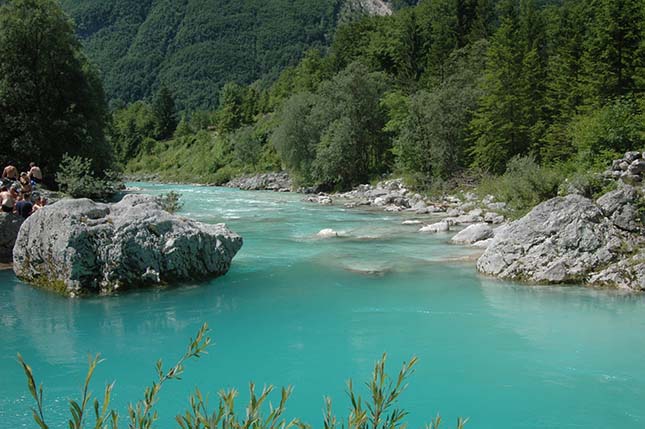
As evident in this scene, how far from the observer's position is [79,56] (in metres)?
30.2

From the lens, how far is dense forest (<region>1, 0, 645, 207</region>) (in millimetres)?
29266

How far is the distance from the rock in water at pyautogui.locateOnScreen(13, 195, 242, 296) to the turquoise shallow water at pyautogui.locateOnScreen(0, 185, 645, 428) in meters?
0.45

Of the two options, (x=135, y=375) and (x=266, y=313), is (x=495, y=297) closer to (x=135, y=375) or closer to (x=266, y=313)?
(x=266, y=313)

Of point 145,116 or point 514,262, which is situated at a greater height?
point 145,116

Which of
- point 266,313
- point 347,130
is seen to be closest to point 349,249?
point 266,313

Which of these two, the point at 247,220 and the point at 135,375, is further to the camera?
the point at 247,220

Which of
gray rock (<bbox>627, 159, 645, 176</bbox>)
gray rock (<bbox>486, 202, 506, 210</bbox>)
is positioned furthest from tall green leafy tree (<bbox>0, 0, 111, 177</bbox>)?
gray rock (<bbox>627, 159, 645, 176</bbox>)

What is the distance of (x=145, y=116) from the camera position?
4368 inches

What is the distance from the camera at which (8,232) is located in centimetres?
1498

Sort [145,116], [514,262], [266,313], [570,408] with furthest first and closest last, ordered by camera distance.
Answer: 1. [145,116]
2. [514,262]
3. [266,313]
4. [570,408]

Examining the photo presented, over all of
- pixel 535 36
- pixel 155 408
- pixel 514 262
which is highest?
pixel 535 36

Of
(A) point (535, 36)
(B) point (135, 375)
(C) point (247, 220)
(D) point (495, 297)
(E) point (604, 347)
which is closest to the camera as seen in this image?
(B) point (135, 375)

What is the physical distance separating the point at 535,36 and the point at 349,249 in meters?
37.9

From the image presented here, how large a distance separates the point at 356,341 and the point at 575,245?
711cm
